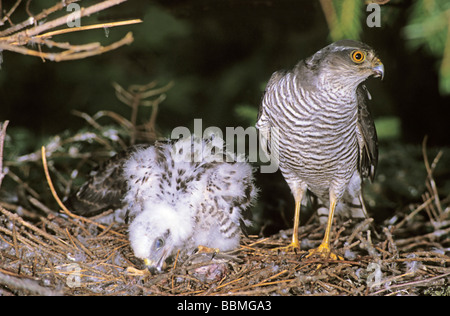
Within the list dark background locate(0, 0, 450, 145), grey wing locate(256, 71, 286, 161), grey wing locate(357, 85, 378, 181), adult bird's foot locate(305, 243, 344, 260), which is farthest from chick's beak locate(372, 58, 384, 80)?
dark background locate(0, 0, 450, 145)

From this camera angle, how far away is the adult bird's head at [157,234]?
2.74m

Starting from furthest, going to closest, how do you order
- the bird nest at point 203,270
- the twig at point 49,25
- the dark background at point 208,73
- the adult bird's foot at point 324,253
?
1. the dark background at point 208,73
2. the adult bird's foot at point 324,253
3. the bird nest at point 203,270
4. the twig at point 49,25

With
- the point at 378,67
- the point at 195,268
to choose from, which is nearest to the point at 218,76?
the point at 378,67

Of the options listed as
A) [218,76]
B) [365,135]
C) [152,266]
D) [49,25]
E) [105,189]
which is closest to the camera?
[49,25]

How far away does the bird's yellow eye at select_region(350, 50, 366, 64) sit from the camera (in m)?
2.70

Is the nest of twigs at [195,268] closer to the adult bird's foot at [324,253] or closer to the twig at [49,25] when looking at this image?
the adult bird's foot at [324,253]

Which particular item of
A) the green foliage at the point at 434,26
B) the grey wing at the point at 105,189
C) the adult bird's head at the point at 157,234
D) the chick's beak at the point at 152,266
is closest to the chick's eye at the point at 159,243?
the adult bird's head at the point at 157,234

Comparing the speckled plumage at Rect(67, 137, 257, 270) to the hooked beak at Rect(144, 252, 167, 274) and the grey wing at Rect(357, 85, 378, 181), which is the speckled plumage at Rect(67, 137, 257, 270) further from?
the grey wing at Rect(357, 85, 378, 181)

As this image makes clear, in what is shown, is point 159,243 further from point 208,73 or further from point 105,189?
point 208,73

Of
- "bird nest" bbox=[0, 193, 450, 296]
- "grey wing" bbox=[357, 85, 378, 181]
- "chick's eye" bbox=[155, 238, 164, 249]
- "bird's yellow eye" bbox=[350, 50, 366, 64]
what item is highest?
"bird's yellow eye" bbox=[350, 50, 366, 64]

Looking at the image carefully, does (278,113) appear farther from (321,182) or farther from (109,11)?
(109,11)

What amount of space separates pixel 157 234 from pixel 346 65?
154cm

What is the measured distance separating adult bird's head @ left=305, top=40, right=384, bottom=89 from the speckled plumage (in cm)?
86

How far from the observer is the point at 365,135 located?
3.16 meters
